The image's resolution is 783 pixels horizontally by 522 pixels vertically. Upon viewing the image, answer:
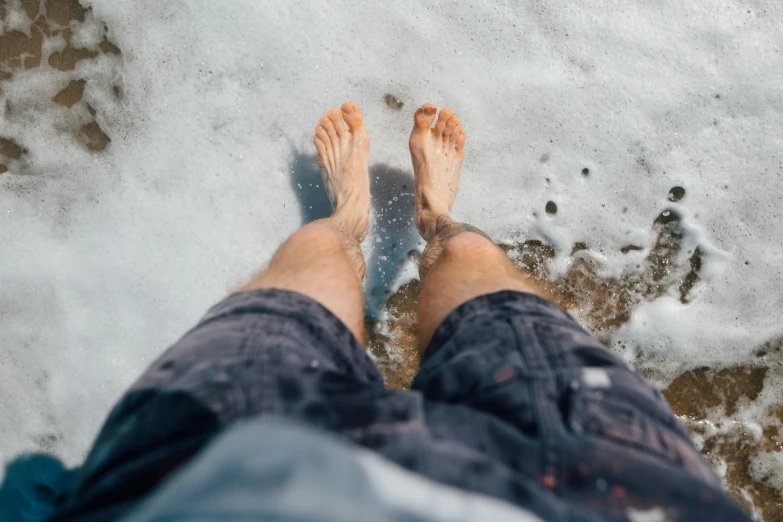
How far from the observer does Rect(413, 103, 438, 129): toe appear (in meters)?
1.69

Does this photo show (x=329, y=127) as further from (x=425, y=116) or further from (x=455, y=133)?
(x=455, y=133)

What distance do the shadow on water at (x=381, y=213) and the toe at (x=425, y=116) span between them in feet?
0.62

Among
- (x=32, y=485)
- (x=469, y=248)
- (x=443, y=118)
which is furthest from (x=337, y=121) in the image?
(x=32, y=485)

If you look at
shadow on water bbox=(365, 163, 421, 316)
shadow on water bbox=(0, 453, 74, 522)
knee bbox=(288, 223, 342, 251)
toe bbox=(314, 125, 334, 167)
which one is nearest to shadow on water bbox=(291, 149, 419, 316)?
shadow on water bbox=(365, 163, 421, 316)

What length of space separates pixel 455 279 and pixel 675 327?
3.19 ft

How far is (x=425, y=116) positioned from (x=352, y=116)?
238mm

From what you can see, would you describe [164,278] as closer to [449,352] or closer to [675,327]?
[449,352]

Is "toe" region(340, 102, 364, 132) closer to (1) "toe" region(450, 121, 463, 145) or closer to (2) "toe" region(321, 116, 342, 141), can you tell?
(2) "toe" region(321, 116, 342, 141)

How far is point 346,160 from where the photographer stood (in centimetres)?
169

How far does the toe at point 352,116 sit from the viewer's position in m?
1.70

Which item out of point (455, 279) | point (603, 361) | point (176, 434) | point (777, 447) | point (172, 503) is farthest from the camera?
point (777, 447)

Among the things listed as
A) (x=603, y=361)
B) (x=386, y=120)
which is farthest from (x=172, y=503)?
(x=386, y=120)

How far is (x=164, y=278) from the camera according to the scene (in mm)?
1722

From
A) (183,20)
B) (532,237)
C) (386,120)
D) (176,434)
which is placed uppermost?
(183,20)
